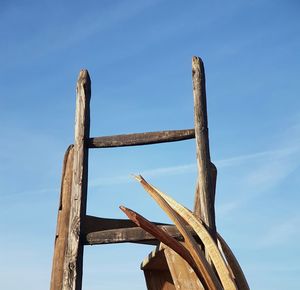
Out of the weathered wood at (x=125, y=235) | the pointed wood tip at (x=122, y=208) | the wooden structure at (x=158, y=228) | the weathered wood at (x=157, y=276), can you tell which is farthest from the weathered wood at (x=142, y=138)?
the weathered wood at (x=157, y=276)

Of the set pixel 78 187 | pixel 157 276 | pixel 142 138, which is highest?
pixel 142 138

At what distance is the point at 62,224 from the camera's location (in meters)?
4.61

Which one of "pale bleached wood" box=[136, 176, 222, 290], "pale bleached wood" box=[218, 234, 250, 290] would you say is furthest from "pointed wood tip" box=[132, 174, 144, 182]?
"pale bleached wood" box=[218, 234, 250, 290]

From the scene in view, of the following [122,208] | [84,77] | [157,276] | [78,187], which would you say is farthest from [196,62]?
[157,276]

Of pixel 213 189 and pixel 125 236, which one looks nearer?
pixel 125 236

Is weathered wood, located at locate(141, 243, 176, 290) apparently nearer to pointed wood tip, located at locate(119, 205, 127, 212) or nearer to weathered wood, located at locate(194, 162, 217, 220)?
weathered wood, located at locate(194, 162, 217, 220)

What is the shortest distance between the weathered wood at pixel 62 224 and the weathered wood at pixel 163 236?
96cm

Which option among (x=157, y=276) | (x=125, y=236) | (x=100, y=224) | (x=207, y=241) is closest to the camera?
(x=207, y=241)

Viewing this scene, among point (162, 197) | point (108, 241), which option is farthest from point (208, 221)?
point (108, 241)

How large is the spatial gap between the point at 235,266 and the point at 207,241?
0.32 meters

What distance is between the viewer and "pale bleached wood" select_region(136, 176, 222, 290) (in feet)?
12.2

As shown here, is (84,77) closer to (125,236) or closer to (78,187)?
(78,187)

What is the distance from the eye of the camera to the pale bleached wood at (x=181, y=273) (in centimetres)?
395

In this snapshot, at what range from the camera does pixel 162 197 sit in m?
4.22
